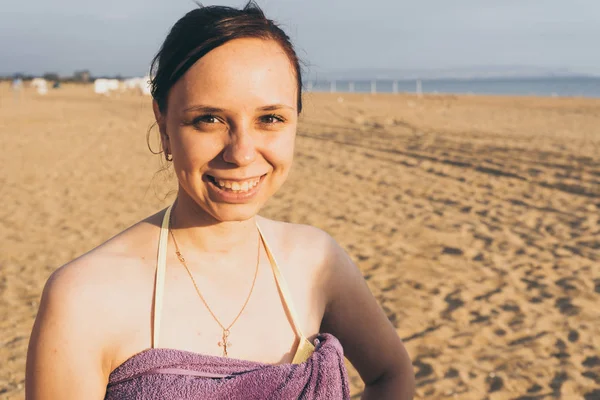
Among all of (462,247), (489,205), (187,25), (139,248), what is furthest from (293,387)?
(489,205)

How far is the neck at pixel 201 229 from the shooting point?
58.2 inches

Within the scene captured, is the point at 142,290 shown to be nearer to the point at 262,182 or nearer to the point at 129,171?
the point at 262,182

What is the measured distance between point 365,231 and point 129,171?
5.56 meters

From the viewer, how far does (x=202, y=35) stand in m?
1.30

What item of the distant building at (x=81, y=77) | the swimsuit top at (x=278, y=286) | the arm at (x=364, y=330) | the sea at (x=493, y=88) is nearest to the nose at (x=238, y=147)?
the swimsuit top at (x=278, y=286)

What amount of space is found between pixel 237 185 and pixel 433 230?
6.23 m

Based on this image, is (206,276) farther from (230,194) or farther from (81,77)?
(81,77)

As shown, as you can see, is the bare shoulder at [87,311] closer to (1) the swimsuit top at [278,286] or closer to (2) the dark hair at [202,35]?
(1) the swimsuit top at [278,286]

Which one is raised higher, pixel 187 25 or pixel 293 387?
pixel 187 25

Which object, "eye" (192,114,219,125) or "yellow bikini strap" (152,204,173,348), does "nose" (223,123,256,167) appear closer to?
"eye" (192,114,219,125)

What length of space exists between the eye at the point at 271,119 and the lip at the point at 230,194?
139 millimetres

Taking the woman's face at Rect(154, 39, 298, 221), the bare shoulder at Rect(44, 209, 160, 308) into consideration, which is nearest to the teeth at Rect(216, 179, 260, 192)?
the woman's face at Rect(154, 39, 298, 221)

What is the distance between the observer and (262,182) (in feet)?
4.68

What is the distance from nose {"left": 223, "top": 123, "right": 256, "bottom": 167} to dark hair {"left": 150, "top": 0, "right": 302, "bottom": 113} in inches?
7.1
